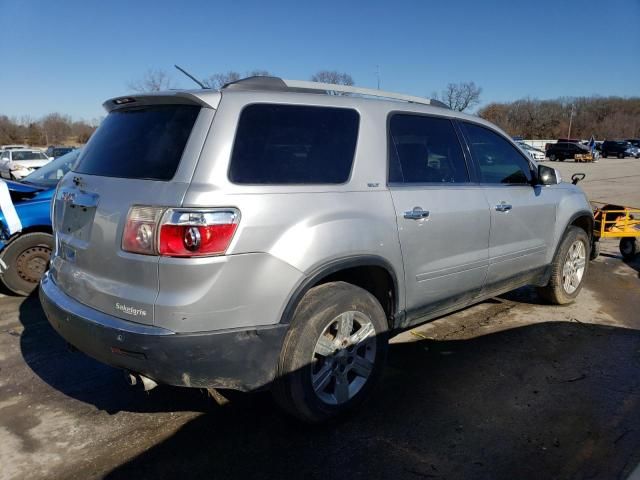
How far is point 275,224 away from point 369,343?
1079 mm

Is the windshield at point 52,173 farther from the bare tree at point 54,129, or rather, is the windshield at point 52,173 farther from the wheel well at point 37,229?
the bare tree at point 54,129

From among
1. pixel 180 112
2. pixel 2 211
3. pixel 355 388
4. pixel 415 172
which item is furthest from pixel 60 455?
pixel 2 211

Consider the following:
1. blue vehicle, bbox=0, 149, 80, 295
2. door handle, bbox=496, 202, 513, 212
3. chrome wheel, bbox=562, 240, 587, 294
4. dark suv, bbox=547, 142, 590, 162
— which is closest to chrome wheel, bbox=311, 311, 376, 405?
door handle, bbox=496, 202, 513, 212

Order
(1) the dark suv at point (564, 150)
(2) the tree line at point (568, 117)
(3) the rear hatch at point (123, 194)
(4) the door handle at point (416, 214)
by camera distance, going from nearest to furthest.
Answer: (3) the rear hatch at point (123, 194) < (4) the door handle at point (416, 214) < (1) the dark suv at point (564, 150) < (2) the tree line at point (568, 117)

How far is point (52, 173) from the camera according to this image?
610 cm

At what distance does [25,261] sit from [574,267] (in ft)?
19.2

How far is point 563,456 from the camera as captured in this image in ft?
8.68

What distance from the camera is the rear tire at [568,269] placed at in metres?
4.81

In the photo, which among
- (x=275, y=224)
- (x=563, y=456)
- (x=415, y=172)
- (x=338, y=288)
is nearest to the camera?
(x=275, y=224)

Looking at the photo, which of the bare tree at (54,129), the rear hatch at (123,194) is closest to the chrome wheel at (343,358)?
the rear hatch at (123,194)

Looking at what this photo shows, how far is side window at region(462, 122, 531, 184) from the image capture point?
154 inches

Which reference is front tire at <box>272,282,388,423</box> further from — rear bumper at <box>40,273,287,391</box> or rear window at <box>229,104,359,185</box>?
rear window at <box>229,104,359,185</box>

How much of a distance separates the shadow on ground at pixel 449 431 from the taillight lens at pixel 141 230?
1168mm

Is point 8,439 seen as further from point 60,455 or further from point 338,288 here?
point 338,288
